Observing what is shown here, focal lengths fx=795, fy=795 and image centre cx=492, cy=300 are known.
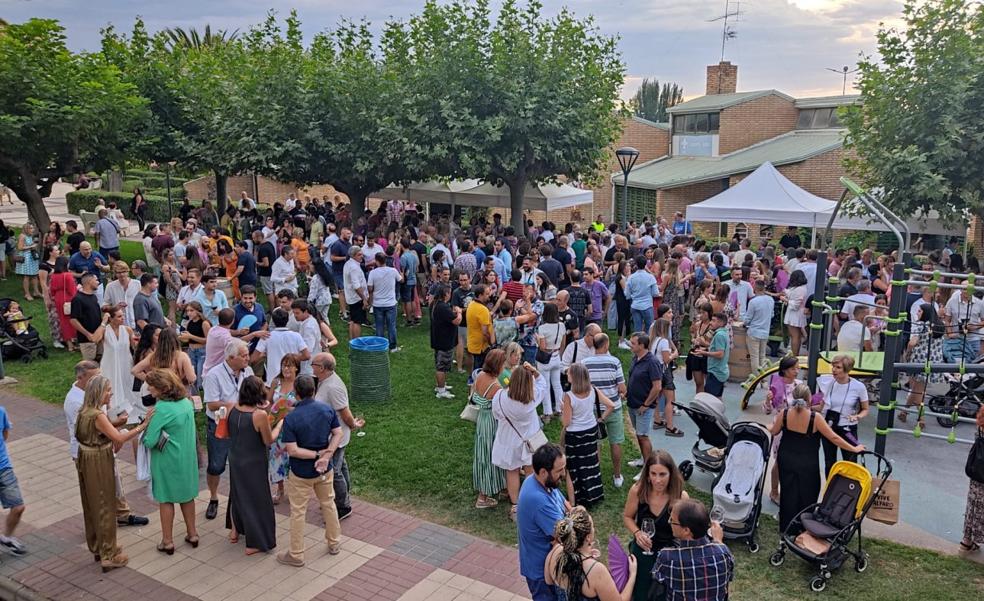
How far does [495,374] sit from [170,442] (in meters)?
2.85

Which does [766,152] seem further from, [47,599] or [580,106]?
[47,599]

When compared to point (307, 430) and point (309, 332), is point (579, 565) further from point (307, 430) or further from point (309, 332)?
point (309, 332)

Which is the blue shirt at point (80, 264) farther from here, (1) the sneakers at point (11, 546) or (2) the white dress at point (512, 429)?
(2) the white dress at point (512, 429)

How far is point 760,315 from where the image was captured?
440 inches

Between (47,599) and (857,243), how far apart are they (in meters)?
24.0

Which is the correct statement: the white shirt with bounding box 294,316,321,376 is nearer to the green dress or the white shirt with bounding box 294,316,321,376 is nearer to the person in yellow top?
the person in yellow top

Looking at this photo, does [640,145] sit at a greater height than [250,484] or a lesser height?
greater

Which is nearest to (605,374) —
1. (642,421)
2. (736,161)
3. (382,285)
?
(642,421)

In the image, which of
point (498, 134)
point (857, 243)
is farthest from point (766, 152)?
point (498, 134)

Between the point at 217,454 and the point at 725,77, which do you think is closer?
the point at 217,454

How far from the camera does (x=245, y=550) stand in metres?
6.77

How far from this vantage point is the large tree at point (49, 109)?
16.8 meters

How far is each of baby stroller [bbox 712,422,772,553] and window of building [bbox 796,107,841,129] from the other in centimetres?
2727

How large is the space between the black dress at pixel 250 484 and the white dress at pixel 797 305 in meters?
8.31
